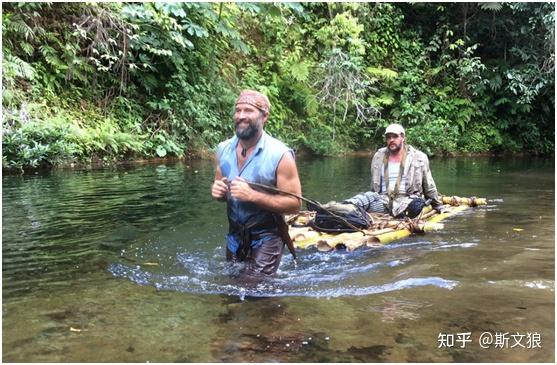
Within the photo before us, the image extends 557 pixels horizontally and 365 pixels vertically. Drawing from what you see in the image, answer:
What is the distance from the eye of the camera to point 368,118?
19.9 m

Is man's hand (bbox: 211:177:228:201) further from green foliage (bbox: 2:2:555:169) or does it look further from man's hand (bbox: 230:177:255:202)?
green foliage (bbox: 2:2:555:169)

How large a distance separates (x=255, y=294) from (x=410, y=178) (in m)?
3.55

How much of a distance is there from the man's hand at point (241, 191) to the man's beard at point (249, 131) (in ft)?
1.21

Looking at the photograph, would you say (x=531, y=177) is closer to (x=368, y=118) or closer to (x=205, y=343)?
(x=368, y=118)

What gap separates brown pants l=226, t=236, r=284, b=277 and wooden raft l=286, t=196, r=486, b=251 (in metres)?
1.32

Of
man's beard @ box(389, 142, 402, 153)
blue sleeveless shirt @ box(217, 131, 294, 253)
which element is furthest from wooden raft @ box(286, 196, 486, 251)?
blue sleeveless shirt @ box(217, 131, 294, 253)

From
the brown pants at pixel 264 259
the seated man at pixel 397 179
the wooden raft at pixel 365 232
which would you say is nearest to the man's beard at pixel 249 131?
the brown pants at pixel 264 259

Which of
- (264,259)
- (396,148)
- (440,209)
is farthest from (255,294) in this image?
(440,209)

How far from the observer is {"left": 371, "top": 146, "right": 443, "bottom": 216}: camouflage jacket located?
7.05m

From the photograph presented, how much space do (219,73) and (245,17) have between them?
2.74 m

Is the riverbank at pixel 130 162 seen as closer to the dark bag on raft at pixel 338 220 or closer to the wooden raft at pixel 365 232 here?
the wooden raft at pixel 365 232

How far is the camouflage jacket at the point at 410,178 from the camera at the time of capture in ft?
23.1

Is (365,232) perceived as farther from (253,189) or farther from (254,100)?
(254,100)

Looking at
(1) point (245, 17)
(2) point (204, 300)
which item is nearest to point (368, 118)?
(1) point (245, 17)
